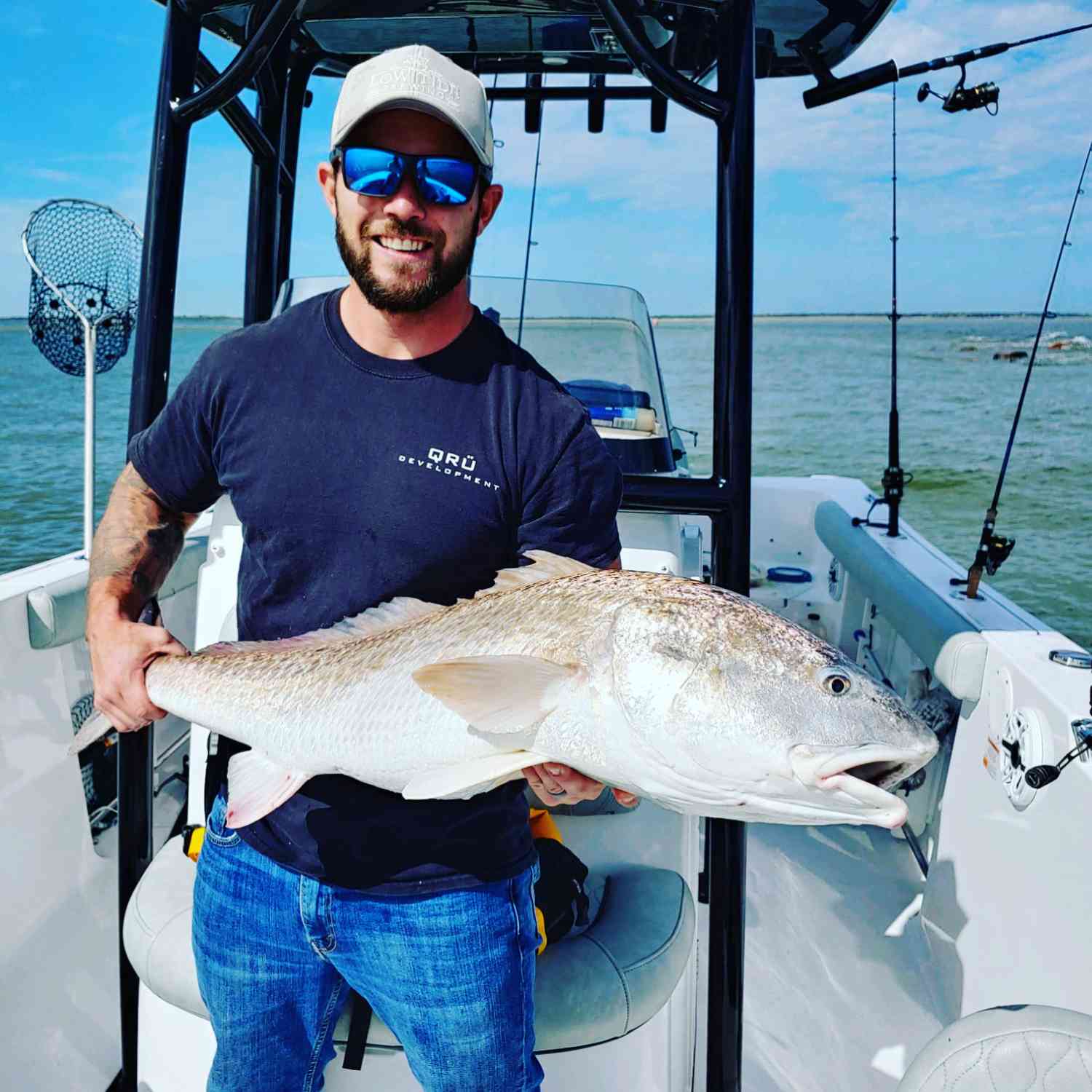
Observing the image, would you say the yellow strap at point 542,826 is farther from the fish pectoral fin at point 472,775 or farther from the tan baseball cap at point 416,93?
the tan baseball cap at point 416,93

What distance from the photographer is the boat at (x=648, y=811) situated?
231 centimetres

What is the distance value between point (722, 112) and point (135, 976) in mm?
2854

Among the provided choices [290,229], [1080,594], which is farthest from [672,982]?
[1080,594]

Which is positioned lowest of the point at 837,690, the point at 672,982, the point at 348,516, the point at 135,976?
the point at 135,976

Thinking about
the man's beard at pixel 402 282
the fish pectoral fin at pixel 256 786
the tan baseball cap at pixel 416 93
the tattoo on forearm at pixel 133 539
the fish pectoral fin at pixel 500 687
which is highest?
the tan baseball cap at pixel 416 93

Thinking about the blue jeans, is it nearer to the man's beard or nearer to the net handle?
the man's beard

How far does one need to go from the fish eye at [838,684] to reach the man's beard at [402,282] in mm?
1023

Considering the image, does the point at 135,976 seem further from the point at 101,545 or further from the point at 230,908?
the point at 101,545

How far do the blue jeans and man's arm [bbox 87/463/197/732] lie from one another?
1.23 feet

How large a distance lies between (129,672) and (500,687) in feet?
2.89

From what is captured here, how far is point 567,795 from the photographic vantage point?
169 cm

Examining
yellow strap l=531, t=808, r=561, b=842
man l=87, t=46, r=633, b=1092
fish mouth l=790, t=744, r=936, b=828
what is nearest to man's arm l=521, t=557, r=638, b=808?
man l=87, t=46, r=633, b=1092

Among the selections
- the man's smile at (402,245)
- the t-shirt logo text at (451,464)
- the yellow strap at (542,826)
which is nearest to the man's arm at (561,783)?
the t-shirt logo text at (451,464)

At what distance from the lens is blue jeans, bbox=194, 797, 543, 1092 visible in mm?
1808
